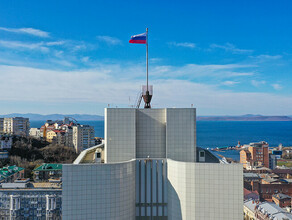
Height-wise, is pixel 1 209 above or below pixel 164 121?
below

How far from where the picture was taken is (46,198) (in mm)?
59406

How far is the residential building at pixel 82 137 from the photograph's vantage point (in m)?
141

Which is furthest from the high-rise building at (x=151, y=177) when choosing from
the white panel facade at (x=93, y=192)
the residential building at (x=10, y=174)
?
the residential building at (x=10, y=174)

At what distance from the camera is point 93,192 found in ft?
59.1

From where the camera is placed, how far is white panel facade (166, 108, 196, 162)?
21156 millimetres

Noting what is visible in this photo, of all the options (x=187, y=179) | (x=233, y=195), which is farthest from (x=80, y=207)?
(x=233, y=195)

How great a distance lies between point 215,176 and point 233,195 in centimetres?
182

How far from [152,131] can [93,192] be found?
6.97m

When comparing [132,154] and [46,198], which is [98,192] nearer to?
[132,154]

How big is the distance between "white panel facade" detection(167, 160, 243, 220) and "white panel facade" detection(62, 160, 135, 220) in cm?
477

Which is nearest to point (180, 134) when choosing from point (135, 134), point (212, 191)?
point (135, 134)

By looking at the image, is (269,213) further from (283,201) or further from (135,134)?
(135,134)

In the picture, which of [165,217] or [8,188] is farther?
[8,188]

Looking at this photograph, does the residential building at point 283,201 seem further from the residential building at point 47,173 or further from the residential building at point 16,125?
the residential building at point 16,125
